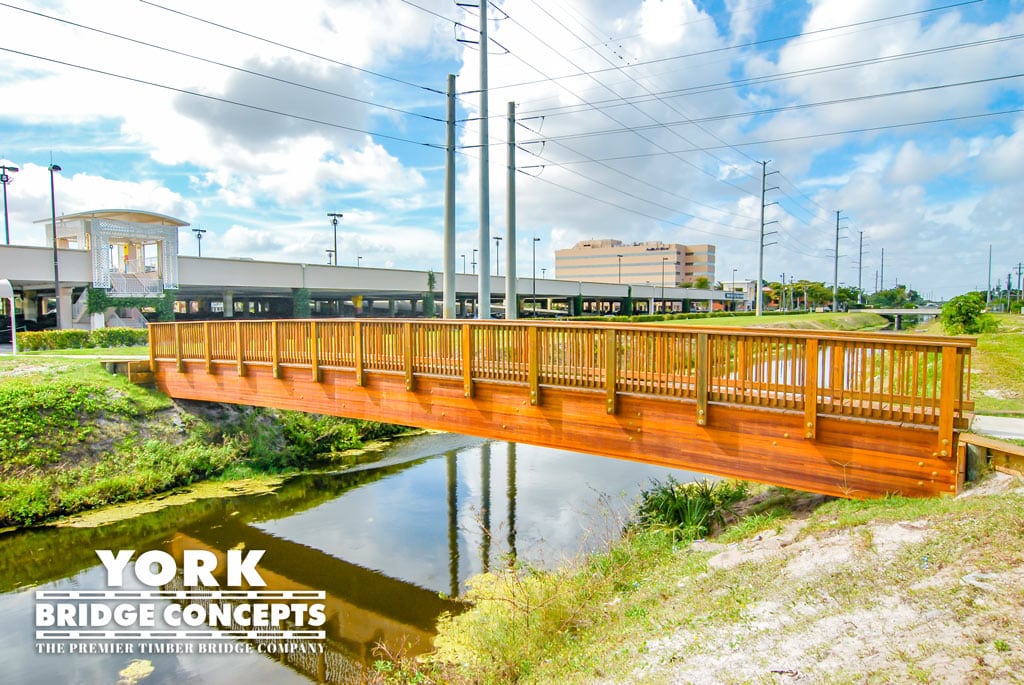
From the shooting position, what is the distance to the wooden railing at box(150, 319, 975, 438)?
676cm

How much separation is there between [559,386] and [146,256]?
1273 inches

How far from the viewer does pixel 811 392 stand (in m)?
7.05

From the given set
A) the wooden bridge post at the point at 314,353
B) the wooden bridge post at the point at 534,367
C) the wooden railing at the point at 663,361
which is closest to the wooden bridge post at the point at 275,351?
the wooden railing at the point at 663,361

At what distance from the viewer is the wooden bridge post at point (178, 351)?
51.0 feet

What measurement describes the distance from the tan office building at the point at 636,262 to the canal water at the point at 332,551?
126458mm

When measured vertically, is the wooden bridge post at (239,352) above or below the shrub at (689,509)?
above

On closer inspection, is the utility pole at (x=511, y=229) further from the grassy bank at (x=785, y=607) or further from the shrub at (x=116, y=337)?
the shrub at (x=116, y=337)

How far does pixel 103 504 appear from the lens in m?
12.5

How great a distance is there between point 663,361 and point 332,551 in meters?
6.60

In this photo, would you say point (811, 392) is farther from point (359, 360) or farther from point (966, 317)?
point (966, 317)

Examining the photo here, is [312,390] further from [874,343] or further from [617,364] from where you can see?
[874,343]

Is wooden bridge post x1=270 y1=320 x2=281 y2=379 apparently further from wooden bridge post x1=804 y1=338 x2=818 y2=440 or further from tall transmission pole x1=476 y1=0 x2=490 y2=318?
wooden bridge post x1=804 y1=338 x2=818 y2=440

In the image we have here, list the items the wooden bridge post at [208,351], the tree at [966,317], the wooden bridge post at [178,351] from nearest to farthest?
the wooden bridge post at [208,351] < the wooden bridge post at [178,351] < the tree at [966,317]

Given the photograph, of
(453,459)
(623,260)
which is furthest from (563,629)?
(623,260)
